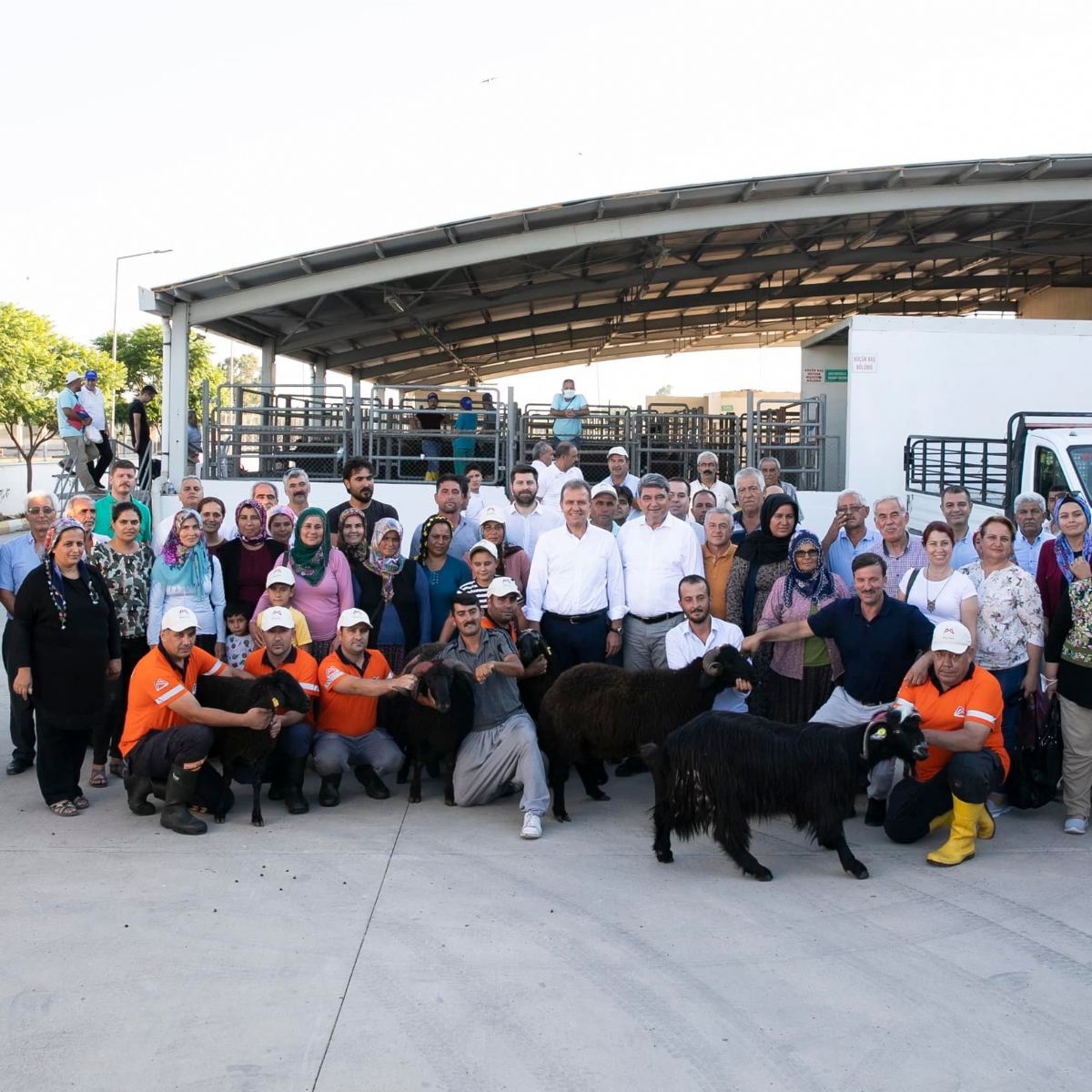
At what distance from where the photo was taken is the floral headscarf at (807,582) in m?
6.87

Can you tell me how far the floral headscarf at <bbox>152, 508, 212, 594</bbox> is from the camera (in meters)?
7.00

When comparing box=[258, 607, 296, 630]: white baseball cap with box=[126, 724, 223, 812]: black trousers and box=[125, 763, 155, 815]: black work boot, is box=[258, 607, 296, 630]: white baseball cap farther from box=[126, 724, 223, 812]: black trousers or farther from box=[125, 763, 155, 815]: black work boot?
box=[125, 763, 155, 815]: black work boot

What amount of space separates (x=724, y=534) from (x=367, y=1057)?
4.54m

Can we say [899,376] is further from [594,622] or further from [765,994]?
[765,994]

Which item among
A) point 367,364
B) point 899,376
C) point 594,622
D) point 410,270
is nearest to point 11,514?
point 367,364

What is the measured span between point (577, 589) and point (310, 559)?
1743mm

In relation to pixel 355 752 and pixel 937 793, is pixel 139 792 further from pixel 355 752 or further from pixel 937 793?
pixel 937 793

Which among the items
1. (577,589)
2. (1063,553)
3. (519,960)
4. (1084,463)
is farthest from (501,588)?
(1084,463)

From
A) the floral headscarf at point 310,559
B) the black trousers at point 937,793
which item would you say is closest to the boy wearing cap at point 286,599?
the floral headscarf at point 310,559

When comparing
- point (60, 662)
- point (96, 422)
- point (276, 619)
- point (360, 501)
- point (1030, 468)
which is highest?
point (96, 422)

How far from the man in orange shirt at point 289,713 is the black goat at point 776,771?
2.31m

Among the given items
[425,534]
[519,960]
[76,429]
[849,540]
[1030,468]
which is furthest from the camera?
[76,429]

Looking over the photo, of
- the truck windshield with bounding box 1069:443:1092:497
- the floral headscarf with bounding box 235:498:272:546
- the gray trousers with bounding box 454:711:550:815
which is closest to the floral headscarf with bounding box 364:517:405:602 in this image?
the floral headscarf with bounding box 235:498:272:546

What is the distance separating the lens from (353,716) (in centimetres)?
685
